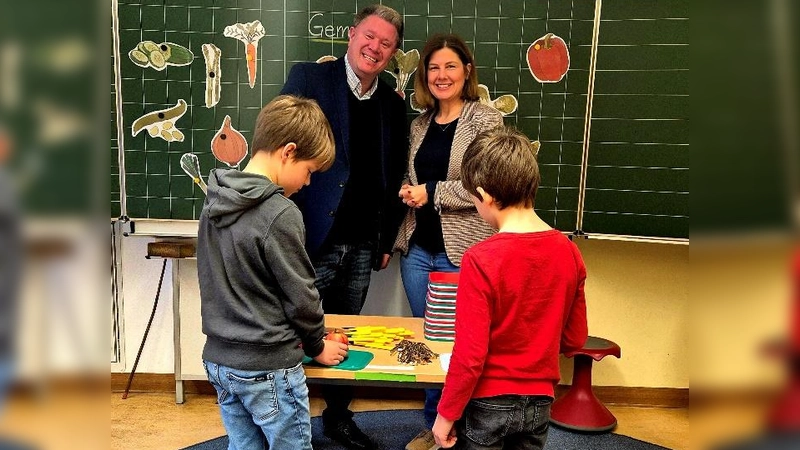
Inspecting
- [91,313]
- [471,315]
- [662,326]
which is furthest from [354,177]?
[91,313]

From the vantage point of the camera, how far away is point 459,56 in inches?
94.0

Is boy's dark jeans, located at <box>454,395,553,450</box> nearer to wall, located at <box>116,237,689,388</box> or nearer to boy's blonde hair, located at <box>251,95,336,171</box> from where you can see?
boy's blonde hair, located at <box>251,95,336,171</box>

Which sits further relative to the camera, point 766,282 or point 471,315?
point 471,315

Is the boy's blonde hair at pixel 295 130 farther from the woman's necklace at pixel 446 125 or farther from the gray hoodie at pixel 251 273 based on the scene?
the woman's necklace at pixel 446 125

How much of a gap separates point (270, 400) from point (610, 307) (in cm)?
215

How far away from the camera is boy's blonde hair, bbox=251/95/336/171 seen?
5.23 ft

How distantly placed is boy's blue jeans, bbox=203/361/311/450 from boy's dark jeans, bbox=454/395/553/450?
41 centimetres

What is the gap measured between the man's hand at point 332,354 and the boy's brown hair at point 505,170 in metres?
0.58

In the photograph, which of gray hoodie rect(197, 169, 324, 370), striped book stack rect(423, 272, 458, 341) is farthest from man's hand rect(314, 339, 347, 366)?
striped book stack rect(423, 272, 458, 341)

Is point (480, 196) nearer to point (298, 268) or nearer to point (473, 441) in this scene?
point (298, 268)

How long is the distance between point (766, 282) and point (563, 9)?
8.92 feet

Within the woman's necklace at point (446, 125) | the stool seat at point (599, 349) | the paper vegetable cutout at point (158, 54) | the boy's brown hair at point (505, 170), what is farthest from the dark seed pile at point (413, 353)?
the paper vegetable cutout at point (158, 54)

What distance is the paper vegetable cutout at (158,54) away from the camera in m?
2.75

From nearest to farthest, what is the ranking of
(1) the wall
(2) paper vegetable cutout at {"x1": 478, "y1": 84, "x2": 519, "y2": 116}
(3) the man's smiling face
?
(3) the man's smiling face, (2) paper vegetable cutout at {"x1": 478, "y1": 84, "x2": 519, "y2": 116}, (1) the wall
